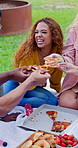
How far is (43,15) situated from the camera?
31.0ft

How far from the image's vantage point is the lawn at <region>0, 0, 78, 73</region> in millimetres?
5705

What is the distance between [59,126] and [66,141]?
1.48ft

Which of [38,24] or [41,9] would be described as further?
[41,9]

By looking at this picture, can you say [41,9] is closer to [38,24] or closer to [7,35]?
[7,35]

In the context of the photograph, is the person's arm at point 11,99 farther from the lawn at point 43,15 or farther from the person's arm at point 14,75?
the lawn at point 43,15

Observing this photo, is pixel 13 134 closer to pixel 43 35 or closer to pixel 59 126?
pixel 59 126

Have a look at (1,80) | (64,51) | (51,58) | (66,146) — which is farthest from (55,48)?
(66,146)

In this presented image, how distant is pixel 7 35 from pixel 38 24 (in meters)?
4.44

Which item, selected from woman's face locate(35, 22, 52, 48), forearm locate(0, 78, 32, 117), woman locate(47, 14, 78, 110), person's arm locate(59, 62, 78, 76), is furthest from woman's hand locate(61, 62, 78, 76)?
forearm locate(0, 78, 32, 117)

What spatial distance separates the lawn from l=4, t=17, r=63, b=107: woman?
1945 mm

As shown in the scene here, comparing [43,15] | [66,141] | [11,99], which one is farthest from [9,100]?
[43,15]

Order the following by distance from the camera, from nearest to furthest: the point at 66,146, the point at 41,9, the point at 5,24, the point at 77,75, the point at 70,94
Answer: the point at 66,146, the point at 77,75, the point at 70,94, the point at 5,24, the point at 41,9

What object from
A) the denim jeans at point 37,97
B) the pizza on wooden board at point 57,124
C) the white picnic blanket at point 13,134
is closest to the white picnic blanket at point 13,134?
the white picnic blanket at point 13,134

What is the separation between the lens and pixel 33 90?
305 centimetres
